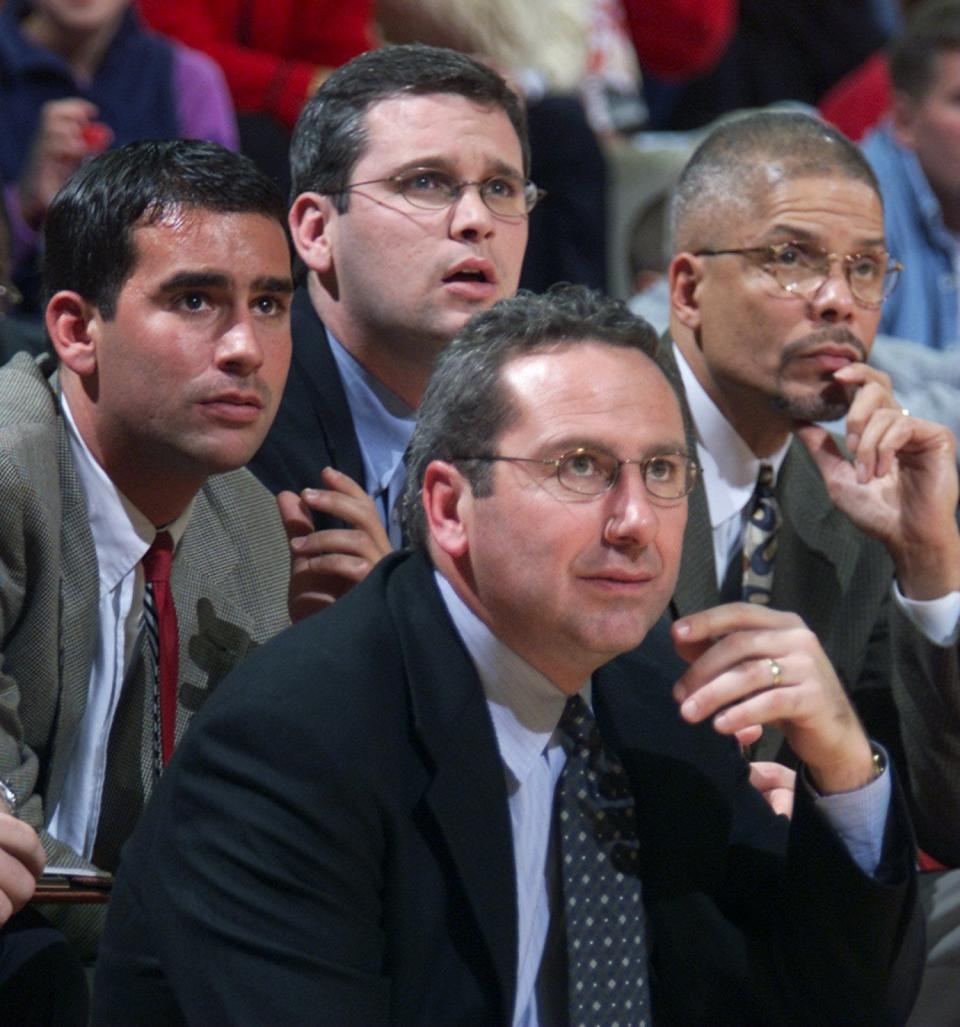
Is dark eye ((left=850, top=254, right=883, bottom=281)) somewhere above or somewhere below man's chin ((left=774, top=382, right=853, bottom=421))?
above

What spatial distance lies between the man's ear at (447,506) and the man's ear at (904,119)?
3.18 m

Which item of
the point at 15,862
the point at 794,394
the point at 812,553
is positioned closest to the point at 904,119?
the point at 794,394

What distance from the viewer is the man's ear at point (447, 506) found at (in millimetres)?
2008

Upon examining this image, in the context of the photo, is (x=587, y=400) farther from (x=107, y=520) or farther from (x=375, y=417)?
(x=375, y=417)

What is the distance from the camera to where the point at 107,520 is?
A: 7.81 ft

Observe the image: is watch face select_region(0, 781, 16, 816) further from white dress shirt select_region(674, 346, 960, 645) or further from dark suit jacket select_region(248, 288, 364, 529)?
white dress shirt select_region(674, 346, 960, 645)

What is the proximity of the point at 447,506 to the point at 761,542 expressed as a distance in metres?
1.07

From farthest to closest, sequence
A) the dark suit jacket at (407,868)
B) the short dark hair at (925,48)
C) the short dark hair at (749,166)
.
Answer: the short dark hair at (925,48) → the short dark hair at (749,166) → the dark suit jacket at (407,868)

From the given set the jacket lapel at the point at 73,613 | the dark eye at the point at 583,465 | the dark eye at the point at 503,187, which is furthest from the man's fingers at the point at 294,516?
the dark eye at the point at 583,465

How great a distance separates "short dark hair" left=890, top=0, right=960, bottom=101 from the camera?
4.83 m

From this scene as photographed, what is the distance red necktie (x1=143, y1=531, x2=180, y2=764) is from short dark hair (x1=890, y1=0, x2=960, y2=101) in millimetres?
3049

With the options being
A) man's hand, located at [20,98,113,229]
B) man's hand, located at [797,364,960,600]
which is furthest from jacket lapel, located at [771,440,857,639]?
man's hand, located at [20,98,113,229]

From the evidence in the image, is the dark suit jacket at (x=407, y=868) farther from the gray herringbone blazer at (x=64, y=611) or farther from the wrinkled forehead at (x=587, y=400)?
the gray herringbone blazer at (x=64, y=611)

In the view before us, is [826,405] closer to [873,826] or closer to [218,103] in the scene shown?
[873,826]
